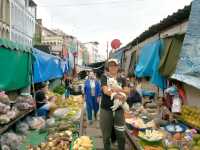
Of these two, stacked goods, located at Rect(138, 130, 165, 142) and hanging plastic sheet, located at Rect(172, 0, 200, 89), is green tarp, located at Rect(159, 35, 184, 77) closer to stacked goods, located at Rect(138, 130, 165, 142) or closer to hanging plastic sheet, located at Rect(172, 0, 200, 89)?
hanging plastic sheet, located at Rect(172, 0, 200, 89)

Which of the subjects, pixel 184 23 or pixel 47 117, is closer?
pixel 184 23

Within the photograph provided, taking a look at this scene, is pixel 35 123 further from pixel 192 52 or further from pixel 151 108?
pixel 192 52

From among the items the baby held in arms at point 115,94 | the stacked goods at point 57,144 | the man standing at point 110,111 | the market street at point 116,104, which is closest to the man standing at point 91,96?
the market street at point 116,104

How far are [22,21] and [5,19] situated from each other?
35.3 feet

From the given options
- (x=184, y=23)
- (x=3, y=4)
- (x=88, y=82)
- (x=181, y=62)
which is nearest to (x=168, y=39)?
(x=184, y=23)

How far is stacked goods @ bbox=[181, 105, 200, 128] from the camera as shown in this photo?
10.1m

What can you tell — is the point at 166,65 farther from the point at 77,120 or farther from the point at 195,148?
the point at 195,148

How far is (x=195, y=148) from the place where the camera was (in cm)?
812

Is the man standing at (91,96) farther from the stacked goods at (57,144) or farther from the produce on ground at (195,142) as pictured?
the produce on ground at (195,142)

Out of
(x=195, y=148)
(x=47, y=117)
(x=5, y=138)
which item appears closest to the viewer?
(x=195, y=148)

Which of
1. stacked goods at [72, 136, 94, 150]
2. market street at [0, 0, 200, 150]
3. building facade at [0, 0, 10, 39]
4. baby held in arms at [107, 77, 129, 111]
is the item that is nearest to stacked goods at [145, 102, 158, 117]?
market street at [0, 0, 200, 150]

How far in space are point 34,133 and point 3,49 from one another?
9.42 ft

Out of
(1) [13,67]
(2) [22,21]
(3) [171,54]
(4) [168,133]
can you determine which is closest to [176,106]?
(3) [171,54]

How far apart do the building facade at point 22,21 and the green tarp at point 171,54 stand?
3871cm
